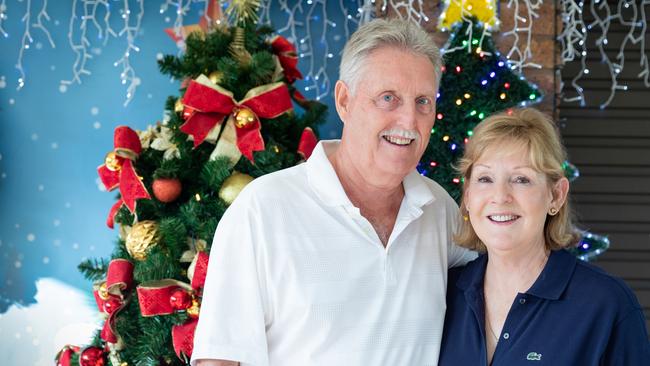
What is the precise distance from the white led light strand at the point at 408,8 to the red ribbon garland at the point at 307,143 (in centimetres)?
71

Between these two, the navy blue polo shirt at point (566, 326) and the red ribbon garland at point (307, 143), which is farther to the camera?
the red ribbon garland at point (307, 143)

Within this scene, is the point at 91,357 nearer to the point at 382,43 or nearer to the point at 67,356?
the point at 67,356

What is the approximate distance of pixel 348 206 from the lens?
1.82 metres

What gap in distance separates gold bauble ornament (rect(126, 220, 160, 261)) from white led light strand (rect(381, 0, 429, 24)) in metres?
1.24

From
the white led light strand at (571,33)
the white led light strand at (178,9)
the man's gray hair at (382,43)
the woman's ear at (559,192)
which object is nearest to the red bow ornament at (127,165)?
the white led light strand at (178,9)

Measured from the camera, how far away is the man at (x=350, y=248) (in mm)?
1728

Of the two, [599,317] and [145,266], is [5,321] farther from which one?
[599,317]

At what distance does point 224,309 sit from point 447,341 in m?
0.55

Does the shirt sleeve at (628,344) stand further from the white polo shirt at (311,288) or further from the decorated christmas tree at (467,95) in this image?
the decorated christmas tree at (467,95)

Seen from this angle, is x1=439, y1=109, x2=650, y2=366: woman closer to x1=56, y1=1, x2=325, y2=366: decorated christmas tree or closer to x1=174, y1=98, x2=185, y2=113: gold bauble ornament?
x1=56, y1=1, x2=325, y2=366: decorated christmas tree

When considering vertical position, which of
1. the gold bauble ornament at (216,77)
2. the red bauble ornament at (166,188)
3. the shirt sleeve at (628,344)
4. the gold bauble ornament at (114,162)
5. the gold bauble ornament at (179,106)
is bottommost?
the shirt sleeve at (628,344)

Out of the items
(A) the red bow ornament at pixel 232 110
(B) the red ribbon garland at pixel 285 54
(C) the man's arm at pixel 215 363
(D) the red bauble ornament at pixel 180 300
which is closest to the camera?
(C) the man's arm at pixel 215 363

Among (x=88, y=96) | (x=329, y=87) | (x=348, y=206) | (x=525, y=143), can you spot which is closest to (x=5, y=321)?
(x=88, y=96)

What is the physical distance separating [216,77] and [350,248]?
90 cm
